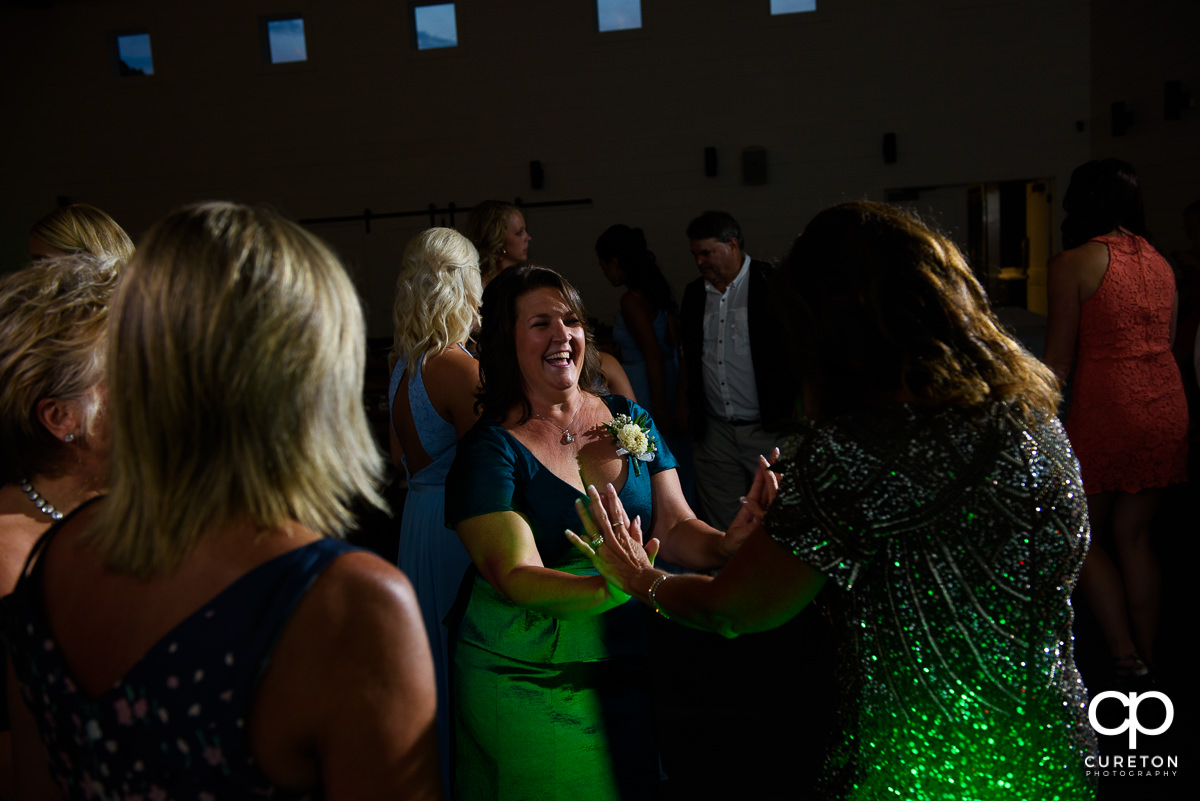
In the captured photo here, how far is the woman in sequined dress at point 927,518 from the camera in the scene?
3.74ft

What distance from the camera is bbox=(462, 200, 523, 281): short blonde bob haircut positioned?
3684 millimetres

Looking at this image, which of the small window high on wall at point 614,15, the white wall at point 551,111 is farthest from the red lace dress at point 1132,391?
the small window high on wall at point 614,15

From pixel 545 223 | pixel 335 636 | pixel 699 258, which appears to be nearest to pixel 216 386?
pixel 335 636

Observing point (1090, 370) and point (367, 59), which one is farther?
point (367, 59)

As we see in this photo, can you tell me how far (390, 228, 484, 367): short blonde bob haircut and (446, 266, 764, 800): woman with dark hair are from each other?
2.12 feet

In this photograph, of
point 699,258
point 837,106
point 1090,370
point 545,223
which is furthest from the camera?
point 545,223

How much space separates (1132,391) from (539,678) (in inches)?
92.0

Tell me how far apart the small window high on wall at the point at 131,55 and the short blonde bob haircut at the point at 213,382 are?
10060 mm

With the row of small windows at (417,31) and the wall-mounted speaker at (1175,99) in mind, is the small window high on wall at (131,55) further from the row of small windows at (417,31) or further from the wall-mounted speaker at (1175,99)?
the wall-mounted speaker at (1175,99)

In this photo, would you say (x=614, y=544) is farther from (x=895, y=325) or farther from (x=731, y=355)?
(x=731, y=355)

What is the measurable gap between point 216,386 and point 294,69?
30.3ft

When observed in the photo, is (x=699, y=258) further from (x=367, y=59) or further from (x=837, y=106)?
(x=367, y=59)

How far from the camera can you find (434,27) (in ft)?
29.3

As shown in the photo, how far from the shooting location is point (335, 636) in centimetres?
80
